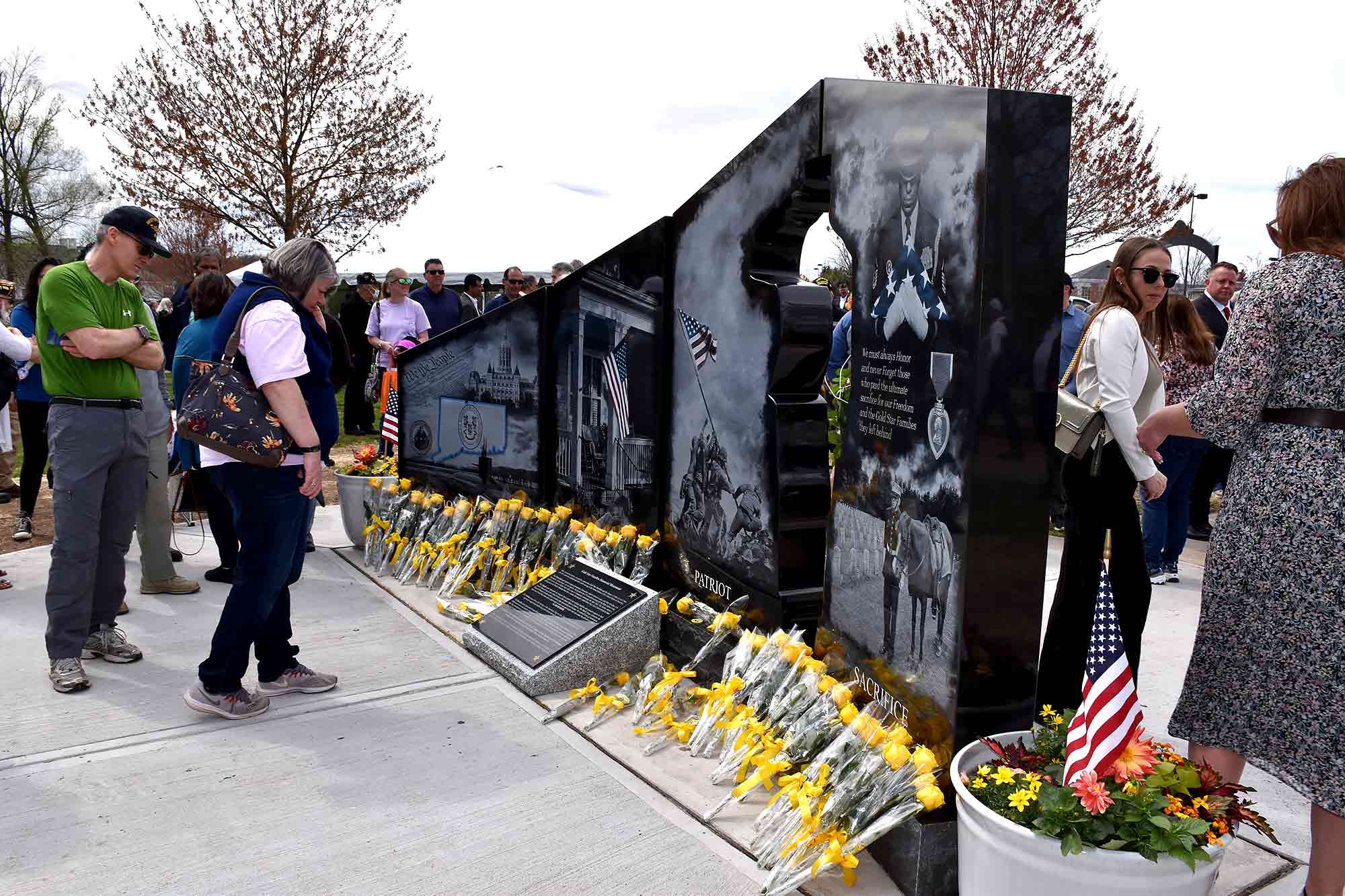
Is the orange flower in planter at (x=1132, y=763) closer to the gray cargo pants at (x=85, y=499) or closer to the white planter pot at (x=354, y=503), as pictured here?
the gray cargo pants at (x=85, y=499)

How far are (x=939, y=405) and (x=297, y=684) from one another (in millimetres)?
3017

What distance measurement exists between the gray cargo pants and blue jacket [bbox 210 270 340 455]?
733 millimetres

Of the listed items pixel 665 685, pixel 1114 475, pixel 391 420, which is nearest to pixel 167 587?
pixel 391 420

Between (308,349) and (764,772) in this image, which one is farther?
(308,349)

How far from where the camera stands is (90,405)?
4.20m

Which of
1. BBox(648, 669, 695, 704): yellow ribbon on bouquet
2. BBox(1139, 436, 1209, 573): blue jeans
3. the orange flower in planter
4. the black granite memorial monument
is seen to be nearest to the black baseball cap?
the black granite memorial monument

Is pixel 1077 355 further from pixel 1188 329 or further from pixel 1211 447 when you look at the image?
pixel 1211 447

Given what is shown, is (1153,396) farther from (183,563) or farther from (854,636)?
(183,563)

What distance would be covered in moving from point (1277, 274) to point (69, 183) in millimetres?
40320

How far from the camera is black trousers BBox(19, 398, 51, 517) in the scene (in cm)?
707

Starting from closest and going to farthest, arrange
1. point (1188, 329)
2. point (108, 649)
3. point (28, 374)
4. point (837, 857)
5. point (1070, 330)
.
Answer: point (837, 857) < point (1188, 329) < point (108, 649) < point (28, 374) < point (1070, 330)

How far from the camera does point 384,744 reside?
383 centimetres

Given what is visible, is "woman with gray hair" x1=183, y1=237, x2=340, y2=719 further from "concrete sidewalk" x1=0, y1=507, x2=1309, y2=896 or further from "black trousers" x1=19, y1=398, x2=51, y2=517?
"black trousers" x1=19, y1=398, x2=51, y2=517

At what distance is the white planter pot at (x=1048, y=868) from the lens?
2.22m
